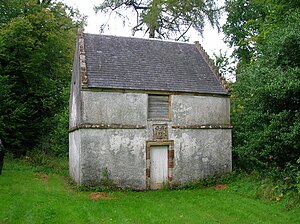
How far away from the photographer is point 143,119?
15898 mm

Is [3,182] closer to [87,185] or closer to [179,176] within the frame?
[87,185]

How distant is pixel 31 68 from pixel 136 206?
17.5 m

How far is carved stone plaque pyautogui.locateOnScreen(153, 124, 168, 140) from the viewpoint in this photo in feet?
52.5

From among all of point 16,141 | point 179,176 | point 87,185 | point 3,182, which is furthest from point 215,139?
point 16,141

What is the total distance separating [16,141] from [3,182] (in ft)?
30.2

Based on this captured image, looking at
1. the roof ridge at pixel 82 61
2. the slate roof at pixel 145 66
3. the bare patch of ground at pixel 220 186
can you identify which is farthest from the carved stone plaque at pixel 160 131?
the roof ridge at pixel 82 61

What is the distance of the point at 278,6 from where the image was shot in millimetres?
16875

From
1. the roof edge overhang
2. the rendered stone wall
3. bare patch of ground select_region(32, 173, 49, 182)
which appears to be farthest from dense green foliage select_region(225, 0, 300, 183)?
bare patch of ground select_region(32, 173, 49, 182)

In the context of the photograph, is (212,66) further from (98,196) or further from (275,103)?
(98,196)

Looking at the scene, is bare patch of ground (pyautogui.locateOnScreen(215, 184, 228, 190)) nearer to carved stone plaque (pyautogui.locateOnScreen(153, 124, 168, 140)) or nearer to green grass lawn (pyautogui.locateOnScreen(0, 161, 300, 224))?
green grass lawn (pyautogui.locateOnScreen(0, 161, 300, 224))

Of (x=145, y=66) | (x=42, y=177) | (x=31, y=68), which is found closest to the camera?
(x=145, y=66)

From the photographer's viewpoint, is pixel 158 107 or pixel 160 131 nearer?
pixel 160 131

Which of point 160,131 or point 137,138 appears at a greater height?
point 160,131

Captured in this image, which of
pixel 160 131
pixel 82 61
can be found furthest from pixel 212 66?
pixel 82 61
